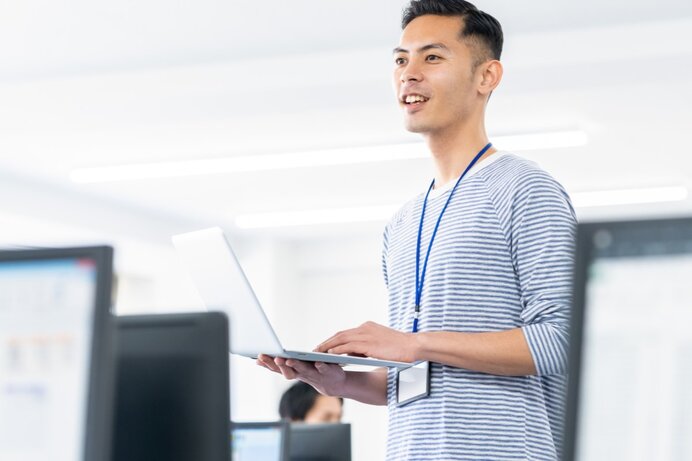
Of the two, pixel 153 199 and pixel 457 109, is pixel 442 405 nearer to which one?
pixel 457 109

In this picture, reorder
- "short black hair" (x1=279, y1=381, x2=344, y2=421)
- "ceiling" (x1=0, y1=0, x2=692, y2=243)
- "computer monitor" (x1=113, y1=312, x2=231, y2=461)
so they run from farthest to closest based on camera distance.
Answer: "ceiling" (x1=0, y1=0, x2=692, y2=243)
"short black hair" (x1=279, y1=381, x2=344, y2=421)
"computer monitor" (x1=113, y1=312, x2=231, y2=461)

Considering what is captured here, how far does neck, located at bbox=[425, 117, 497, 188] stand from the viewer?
1.88 metres

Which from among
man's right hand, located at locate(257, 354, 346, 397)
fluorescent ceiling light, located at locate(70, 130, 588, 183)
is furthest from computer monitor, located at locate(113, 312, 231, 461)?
fluorescent ceiling light, located at locate(70, 130, 588, 183)

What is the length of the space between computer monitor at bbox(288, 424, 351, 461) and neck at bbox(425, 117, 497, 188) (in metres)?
1.00

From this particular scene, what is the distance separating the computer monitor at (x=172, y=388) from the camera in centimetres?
117

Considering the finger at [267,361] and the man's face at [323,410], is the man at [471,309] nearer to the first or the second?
the finger at [267,361]

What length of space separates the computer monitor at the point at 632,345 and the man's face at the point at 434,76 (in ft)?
3.48

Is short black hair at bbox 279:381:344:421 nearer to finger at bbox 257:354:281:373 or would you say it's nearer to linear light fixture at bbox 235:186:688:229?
finger at bbox 257:354:281:373

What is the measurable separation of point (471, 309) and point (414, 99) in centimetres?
45

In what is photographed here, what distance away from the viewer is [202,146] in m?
6.74

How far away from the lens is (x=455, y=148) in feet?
6.21

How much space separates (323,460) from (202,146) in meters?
4.31

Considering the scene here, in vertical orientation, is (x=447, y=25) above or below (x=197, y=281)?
above

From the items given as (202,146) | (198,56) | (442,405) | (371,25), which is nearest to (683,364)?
(442,405)
